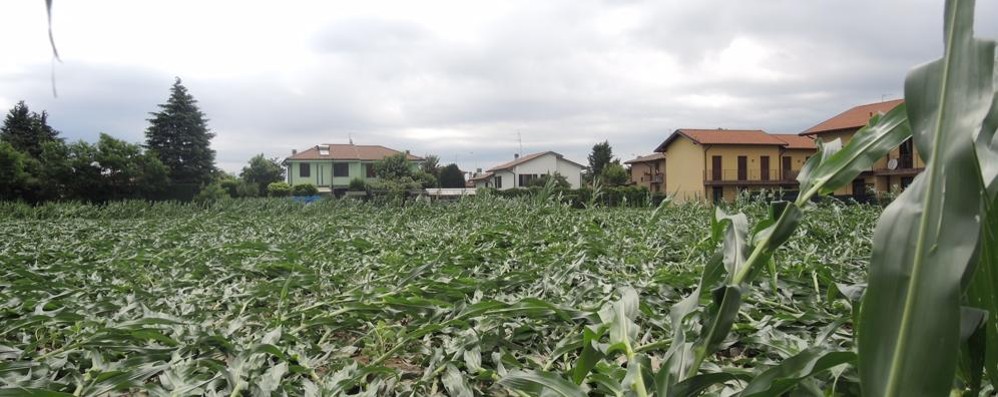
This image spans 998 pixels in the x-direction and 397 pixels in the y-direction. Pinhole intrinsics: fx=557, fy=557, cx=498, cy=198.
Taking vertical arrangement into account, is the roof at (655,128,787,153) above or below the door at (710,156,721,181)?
above

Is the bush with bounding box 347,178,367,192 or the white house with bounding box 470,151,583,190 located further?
the white house with bounding box 470,151,583,190

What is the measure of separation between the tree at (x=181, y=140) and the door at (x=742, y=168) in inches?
1185

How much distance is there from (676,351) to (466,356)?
49 centimetres

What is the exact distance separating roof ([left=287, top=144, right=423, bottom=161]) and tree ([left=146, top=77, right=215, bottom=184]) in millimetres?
11652

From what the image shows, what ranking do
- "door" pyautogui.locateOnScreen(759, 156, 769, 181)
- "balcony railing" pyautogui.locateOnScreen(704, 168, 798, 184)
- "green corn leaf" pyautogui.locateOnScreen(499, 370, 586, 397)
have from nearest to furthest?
"green corn leaf" pyautogui.locateOnScreen(499, 370, 586, 397) < "balcony railing" pyautogui.locateOnScreen(704, 168, 798, 184) < "door" pyautogui.locateOnScreen(759, 156, 769, 181)

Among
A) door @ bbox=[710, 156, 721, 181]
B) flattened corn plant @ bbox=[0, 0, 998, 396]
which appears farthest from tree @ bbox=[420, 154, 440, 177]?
flattened corn plant @ bbox=[0, 0, 998, 396]

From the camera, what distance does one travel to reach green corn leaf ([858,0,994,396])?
315mm

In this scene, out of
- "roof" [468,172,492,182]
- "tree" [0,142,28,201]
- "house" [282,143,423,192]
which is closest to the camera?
"tree" [0,142,28,201]

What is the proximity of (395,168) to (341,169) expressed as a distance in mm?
7948

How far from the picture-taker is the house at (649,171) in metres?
37.5

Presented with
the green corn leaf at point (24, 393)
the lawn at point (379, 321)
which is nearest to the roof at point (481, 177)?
the lawn at point (379, 321)

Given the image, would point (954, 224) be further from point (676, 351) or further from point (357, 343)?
point (357, 343)

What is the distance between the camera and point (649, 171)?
132 feet

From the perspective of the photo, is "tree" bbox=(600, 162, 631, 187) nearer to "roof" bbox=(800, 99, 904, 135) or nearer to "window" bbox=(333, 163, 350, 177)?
"roof" bbox=(800, 99, 904, 135)
